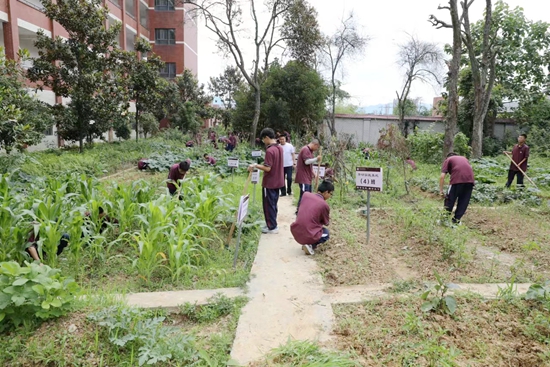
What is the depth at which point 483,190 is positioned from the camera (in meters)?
9.84

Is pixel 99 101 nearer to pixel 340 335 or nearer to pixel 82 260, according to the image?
pixel 82 260

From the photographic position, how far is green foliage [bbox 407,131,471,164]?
1805cm

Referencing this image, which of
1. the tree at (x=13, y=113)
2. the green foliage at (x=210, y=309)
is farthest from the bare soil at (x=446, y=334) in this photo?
the tree at (x=13, y=113)

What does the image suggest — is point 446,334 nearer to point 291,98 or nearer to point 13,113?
point 13,113

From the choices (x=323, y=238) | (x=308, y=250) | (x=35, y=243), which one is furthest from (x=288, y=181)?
(x=35, y=243)

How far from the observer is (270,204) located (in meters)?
6.26

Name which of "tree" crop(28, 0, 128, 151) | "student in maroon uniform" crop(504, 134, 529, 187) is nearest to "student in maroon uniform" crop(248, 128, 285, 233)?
"student in maroon uniform" crop(504, 134, 529, 187)

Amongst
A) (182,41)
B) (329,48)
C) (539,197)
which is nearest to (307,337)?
(539,197)

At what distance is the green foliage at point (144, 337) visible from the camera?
2.74 m

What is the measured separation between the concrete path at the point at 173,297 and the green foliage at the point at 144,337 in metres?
0.41

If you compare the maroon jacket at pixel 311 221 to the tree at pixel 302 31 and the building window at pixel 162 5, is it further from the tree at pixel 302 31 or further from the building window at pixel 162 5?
the building window at pixel 162 5

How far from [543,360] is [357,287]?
1778 millimetres

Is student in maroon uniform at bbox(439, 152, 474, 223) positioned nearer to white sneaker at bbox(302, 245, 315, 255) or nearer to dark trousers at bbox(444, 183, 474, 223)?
dark trousers at bbox(444, 183, 474, 223)

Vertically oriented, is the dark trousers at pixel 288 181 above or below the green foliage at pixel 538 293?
above
